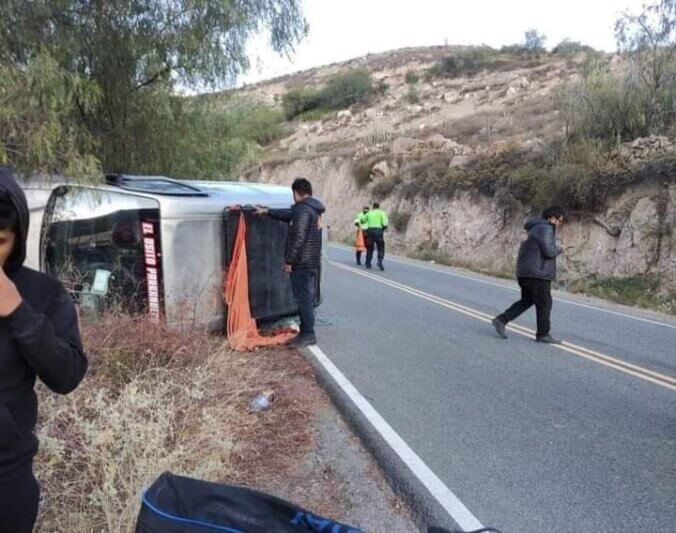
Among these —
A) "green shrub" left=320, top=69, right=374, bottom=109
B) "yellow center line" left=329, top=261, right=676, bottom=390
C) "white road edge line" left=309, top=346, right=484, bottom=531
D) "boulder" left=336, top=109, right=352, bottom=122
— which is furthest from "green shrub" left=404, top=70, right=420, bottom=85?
"white road edge line" left=309, top=346, right=484, bottom=531

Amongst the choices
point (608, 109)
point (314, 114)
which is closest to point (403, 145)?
point (608, 109)

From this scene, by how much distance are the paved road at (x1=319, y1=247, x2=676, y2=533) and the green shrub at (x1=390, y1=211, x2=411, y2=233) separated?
1816 cm

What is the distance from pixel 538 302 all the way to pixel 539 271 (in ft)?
1.42

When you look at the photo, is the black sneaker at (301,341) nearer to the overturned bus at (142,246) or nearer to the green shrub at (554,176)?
the overturned bus at (142,246)

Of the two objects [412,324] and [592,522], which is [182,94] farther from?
[592,522]

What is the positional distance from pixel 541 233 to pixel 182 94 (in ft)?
19.1

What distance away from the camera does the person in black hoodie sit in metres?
1.82

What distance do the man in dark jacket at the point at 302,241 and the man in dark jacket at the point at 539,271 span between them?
296 cm

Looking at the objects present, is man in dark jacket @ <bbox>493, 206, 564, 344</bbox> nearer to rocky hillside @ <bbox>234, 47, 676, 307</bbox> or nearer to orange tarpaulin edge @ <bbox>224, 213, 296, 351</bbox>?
orange tarpaulin edge @ <bbox>224, 213, 296, 351</bbox>

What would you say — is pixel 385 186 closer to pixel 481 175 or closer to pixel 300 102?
pixel 481 175

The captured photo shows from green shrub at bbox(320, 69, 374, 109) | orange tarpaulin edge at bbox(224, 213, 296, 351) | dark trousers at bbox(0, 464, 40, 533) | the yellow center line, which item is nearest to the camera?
dark trousers at bbox(0, 464, 40, 533)

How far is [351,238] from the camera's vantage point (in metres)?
34.3

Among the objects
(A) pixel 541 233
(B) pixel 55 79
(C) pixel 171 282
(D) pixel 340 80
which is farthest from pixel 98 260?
(D) pixel 340 80

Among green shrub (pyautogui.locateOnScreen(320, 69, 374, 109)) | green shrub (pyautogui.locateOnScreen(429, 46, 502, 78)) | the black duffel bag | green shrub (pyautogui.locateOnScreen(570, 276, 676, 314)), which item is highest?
green shrub (pyautogui.locateOnScreen(429, 46, 502, 78))
